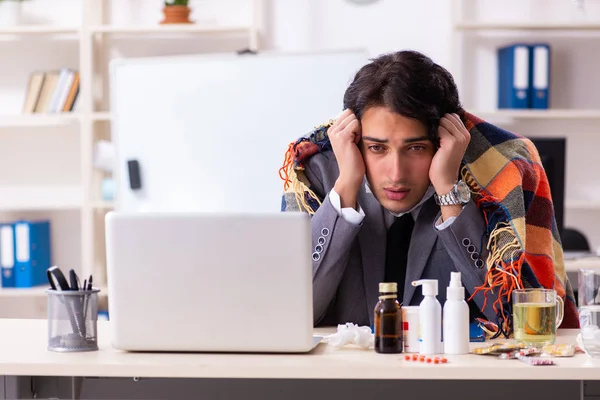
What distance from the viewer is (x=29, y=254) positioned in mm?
4188

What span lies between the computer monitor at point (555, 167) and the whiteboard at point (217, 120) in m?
0.78

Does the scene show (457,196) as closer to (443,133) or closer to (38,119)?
(443,133)

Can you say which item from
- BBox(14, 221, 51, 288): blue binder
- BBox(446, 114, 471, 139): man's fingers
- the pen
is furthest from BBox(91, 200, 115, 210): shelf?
the pen

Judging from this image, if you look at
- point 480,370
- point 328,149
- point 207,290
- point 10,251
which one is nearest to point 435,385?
point 480,370

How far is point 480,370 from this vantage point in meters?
1.24

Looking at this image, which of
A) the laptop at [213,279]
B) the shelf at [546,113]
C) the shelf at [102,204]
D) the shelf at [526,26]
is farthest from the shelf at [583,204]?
the laptop at [213,279]

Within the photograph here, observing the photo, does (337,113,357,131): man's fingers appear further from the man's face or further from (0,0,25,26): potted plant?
(0,0,25,26): potted plant

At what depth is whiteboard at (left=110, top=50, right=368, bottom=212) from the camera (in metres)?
3.52

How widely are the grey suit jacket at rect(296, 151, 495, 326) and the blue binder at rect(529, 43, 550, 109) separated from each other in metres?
2.42

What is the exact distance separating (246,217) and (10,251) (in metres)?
3.13

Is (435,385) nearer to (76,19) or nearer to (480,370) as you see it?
(480,370)

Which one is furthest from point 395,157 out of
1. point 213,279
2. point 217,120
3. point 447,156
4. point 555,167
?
point 217,120

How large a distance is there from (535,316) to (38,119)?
3265mm

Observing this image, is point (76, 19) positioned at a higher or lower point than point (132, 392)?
A: higher
